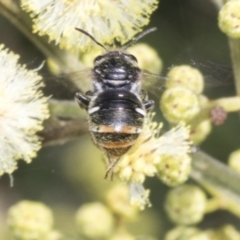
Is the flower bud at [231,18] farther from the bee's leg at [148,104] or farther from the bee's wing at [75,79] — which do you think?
the bee's wing at [75,79]

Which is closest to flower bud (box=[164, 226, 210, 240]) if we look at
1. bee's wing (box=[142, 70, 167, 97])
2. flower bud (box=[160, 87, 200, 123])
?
flower bud (box=[160, 87, 200, 123])

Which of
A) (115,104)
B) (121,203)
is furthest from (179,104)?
(121,203)

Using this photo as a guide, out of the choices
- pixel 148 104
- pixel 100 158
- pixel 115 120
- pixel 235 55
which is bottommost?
pixel 100 158

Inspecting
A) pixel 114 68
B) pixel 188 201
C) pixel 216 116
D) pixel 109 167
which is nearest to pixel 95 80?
pixel 114 68

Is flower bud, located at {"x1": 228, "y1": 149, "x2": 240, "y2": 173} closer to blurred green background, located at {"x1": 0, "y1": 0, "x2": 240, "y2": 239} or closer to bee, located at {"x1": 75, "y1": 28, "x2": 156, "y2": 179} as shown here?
blurred green background, located at {"x1": 0, "y1": 0, "x2": 240, "y2": 239}

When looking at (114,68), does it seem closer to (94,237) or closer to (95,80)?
(95,80)

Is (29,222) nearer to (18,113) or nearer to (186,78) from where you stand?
(18,113)

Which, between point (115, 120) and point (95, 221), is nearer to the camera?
point (115, 120)
